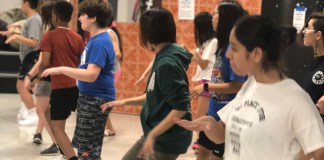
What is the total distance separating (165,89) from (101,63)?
87 centimetres

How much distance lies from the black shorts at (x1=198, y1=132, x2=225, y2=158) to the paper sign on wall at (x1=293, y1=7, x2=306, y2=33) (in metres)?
2.68

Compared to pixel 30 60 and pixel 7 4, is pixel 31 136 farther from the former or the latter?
pixel 7 4

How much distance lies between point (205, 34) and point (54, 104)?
154 cm

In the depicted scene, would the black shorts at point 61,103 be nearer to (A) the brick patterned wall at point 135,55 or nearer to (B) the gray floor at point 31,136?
(B) the gray floor at point 31,136

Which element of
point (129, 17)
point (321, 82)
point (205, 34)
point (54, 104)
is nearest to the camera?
point (321, 82)

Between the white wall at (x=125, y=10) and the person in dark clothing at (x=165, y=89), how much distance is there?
4202mm

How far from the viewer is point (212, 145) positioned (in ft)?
10.2

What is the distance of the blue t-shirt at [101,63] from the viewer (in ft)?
9.79

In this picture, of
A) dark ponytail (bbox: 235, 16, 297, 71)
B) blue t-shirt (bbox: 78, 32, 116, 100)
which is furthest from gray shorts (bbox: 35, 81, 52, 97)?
dark ponytail (bbox: 235, 16, 297, 71)

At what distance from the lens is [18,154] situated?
4.43 meters

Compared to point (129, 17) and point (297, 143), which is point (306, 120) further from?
point (129, 17)

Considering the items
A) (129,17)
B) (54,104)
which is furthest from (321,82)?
(129,17)

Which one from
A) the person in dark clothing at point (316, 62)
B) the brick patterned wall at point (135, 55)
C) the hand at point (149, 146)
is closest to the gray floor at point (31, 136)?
the brick patterned wall at point (135, 55)

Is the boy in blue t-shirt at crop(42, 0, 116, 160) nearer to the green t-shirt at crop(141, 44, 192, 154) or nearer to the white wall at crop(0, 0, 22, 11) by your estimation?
the green t-shirt at crop(141, 44, 192, 154)
